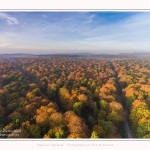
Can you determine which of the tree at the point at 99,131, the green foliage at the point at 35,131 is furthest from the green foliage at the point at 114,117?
the green foliage at the point at 35,131

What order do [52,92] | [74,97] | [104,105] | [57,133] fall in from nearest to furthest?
[57,133]
[104,105]
[74,97]
[52,92]

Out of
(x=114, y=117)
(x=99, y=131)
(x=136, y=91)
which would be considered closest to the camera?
(x=99, y=131)

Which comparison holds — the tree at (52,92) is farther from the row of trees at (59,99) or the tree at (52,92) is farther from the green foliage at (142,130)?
the green foliage at (142,130)

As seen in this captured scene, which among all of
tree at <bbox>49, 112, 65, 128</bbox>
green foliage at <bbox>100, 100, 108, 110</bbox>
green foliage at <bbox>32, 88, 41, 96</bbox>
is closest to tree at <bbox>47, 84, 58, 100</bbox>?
green foliage at <bbox>32, 88, 41, 96</bbox>

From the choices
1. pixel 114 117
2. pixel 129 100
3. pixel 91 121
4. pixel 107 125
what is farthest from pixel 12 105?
pixel 129 100

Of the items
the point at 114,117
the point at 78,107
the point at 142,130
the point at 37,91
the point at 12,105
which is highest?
the point at 37,91

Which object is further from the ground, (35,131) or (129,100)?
(129,100)

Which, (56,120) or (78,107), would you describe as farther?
(78,107)

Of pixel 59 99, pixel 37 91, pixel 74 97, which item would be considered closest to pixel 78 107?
pixel 74 97

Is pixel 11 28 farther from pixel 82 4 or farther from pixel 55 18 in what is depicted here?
pixel 82 4

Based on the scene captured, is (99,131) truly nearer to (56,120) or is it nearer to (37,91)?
(56,120)
